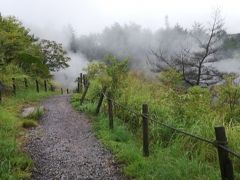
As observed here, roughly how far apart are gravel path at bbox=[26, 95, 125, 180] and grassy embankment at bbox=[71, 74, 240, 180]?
0.96ft

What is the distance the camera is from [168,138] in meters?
7.77

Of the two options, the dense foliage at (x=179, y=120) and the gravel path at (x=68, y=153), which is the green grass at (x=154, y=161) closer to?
the dense foliage at (x=179, y=120)

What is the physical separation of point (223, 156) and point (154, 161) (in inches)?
78.9

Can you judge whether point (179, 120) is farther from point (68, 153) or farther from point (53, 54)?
point (53, 54)

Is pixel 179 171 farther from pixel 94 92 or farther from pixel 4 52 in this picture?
pixel 4 52

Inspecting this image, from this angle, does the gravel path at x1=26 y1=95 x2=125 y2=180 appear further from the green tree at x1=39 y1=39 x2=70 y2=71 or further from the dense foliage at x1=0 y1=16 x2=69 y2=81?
the green tree at x1=39 y1=39 x2=70 y2=71

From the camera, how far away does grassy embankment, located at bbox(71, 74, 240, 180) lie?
5.77m

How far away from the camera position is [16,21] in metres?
27.5

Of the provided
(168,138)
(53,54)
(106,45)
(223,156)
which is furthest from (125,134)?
(106,45)

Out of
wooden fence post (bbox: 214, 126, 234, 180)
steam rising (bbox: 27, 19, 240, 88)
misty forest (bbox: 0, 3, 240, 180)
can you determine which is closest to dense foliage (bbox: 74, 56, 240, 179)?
misty forest (bbox: 0, 3, 240, 180)

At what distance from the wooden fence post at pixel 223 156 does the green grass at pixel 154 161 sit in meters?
0.72

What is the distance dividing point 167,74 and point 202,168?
585 inches

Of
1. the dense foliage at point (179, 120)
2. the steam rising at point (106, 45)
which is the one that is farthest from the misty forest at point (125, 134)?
the steam rising at point (106, 45)

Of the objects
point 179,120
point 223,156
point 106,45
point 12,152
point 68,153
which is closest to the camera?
point 223,156
